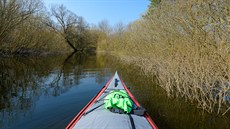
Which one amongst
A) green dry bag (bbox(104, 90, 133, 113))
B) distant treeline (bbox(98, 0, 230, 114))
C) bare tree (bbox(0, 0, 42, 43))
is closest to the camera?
green dry bag (bbox(104, 90, 133, 113))

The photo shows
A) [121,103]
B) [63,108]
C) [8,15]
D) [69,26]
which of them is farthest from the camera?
[69,26]

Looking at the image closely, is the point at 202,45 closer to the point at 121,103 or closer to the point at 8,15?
the point at 121,103

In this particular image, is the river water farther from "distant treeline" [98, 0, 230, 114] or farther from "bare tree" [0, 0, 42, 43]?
"bare tree" [0, 0, 42, 43]

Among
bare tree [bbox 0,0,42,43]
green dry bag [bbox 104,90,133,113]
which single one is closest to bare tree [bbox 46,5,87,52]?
bare tree [bbox 0,0,42,43]

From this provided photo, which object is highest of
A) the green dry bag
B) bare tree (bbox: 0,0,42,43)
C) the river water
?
bare tree (bbox: 0,0,42,43)

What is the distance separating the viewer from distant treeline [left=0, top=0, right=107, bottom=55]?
20.2m

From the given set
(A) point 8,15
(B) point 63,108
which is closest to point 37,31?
(A) point 8,15

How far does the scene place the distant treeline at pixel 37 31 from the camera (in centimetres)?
2016

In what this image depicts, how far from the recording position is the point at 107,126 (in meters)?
3.98

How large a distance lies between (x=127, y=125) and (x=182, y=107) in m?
4.40

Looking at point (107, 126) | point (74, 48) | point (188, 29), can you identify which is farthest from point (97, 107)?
point (74, 48)

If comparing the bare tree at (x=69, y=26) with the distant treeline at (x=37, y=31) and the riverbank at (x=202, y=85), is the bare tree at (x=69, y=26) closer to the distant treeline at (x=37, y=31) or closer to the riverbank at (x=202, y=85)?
the distant treeline at (x=37, y=31)

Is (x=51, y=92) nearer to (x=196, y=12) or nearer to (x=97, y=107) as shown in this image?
(x=97, y=107)

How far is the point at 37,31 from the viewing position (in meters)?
30.3
